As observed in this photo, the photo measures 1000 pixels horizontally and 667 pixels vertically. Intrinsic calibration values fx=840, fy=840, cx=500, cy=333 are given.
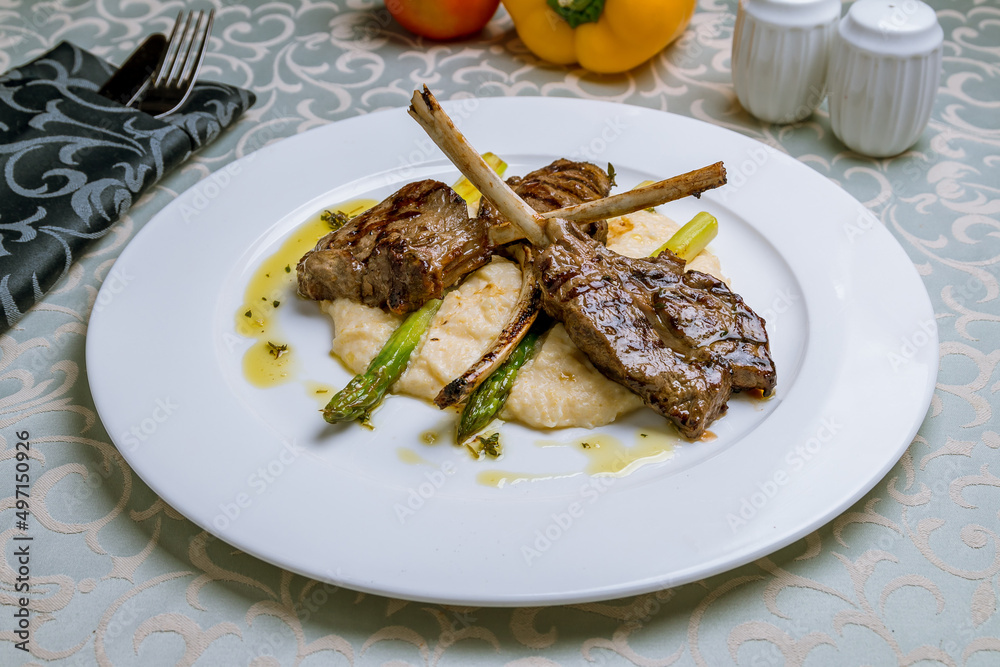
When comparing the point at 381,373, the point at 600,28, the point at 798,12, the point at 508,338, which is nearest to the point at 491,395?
the point at 508,338

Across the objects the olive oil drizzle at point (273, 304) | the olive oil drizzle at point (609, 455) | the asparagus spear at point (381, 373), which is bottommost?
the olive oil drizzle at point (609, 455)

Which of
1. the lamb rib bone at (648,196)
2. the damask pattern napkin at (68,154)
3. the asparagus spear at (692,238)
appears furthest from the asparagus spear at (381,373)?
the damask pattern napkin at (68,154)

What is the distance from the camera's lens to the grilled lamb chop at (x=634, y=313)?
3723mm

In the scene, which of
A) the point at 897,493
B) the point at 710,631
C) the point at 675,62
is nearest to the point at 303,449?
the point at 710,631

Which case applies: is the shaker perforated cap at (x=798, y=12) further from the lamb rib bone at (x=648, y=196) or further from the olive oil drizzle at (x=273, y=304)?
the olive oil drizzle at (x=273, y=304)

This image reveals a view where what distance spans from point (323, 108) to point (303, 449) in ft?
11.9

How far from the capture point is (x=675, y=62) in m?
6.98

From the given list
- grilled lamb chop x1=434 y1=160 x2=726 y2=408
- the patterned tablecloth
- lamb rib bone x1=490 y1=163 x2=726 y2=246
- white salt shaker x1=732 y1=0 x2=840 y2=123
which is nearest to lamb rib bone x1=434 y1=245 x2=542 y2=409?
grilled lamb chop x1=434 y1=160 x2=726 y2=408

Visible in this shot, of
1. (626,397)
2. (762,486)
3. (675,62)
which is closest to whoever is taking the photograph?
(762,486)

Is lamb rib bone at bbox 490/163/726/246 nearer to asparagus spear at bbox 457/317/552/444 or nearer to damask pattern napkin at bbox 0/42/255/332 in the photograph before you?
Result: asparagus spear at bbox 457/317/552/444

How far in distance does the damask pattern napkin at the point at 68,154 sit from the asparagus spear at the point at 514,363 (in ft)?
8.97

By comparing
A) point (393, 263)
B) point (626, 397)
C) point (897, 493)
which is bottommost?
point (897, 493)

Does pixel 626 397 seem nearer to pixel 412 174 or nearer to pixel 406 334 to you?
pixel 406 334

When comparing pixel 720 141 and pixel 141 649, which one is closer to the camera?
pixel 141 649
